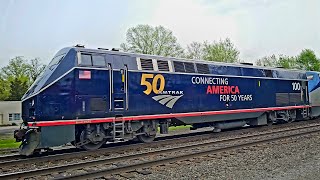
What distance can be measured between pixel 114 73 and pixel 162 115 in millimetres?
2776

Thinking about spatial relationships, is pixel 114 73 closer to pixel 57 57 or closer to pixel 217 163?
pixel 57 57

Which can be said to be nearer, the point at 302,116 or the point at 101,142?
the point at 101,142

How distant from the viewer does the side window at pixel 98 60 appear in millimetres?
11781

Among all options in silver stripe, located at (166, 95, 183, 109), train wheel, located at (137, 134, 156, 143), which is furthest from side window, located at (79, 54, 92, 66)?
silver stripe, located at (166, 95, 183, 109)

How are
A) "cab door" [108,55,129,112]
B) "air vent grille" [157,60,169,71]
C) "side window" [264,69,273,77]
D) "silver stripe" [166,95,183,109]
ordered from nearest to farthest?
"cab door" [108,55,129,112] < "air vent grille" [157,60,169,71] < "silver stripe" [166,95,183,109] < "side window" [264,69,273,77]

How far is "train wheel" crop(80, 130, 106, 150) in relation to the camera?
1141 centimetres

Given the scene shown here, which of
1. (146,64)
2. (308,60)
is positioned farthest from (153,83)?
(308,60)

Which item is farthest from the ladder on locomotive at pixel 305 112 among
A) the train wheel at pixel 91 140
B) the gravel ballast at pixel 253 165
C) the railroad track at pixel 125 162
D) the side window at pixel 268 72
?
the train wheel at pixel 91 140

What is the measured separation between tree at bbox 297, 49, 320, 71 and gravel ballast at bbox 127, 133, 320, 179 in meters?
58.7

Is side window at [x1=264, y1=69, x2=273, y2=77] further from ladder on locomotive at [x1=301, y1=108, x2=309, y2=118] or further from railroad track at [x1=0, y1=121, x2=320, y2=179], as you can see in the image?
railroad track at [x1=0, y1=121, x2=320, y2=179]

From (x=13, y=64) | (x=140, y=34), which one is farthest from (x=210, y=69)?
(x=13, y=64)

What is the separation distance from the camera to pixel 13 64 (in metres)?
64.0

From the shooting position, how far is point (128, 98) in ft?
41.1

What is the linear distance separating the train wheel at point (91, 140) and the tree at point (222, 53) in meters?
44.9
